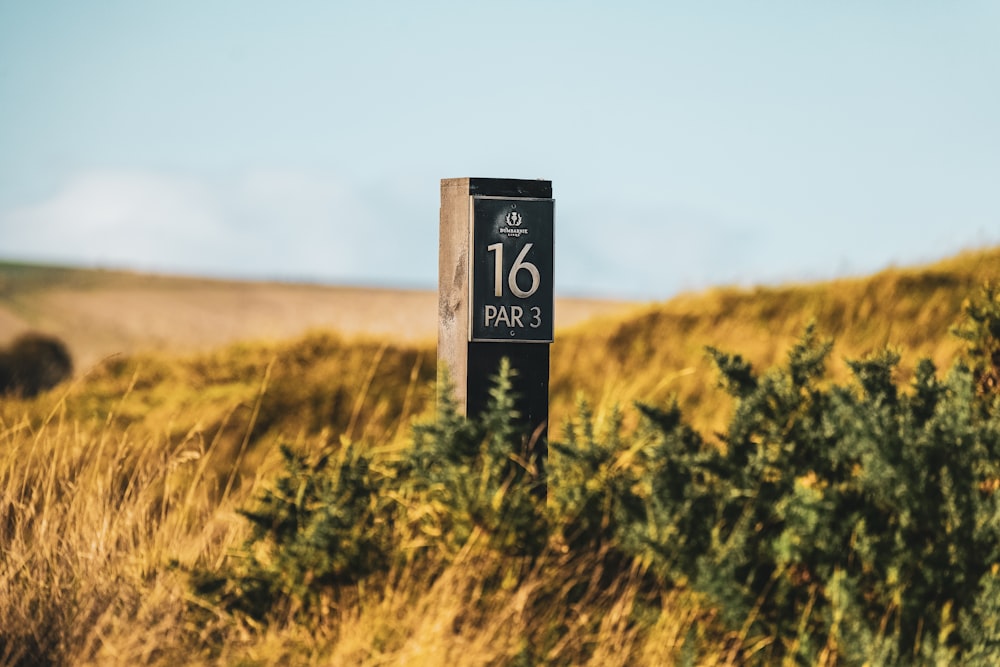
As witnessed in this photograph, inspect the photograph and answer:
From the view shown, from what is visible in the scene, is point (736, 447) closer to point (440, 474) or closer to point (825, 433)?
point (825, 433)

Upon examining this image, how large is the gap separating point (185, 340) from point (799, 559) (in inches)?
540

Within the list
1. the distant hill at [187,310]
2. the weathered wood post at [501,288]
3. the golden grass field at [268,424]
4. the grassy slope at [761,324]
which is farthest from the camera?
the distant hill at [187,310]

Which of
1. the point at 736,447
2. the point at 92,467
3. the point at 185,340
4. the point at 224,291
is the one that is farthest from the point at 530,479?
the point at 224,291

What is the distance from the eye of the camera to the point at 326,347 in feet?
52.0

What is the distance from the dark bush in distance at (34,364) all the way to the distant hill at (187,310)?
0.22 meters

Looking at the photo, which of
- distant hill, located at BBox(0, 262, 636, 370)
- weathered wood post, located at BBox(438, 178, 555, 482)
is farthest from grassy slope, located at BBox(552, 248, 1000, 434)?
weathered wood post, located at BBox(438, 178, 555, 482)

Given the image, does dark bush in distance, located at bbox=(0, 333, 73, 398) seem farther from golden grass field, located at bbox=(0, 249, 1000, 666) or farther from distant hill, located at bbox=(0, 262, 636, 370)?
golden grass field, located at bbox=(0, 249, 1000, 666)

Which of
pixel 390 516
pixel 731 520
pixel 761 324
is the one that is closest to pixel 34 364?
pixel 761 324

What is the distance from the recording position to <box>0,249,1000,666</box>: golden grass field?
463 centimetres

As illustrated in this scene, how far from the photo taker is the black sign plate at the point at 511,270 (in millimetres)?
5547

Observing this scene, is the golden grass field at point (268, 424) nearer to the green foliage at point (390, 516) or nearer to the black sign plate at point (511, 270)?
the green foliage at point (390, 516)

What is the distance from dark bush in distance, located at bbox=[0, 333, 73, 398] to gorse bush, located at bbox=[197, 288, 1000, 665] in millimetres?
12889

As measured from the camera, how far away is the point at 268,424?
1384 cm

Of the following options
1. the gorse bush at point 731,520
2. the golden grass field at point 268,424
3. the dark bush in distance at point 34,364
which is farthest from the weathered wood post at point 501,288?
the dark bush in distance at point 34,364
